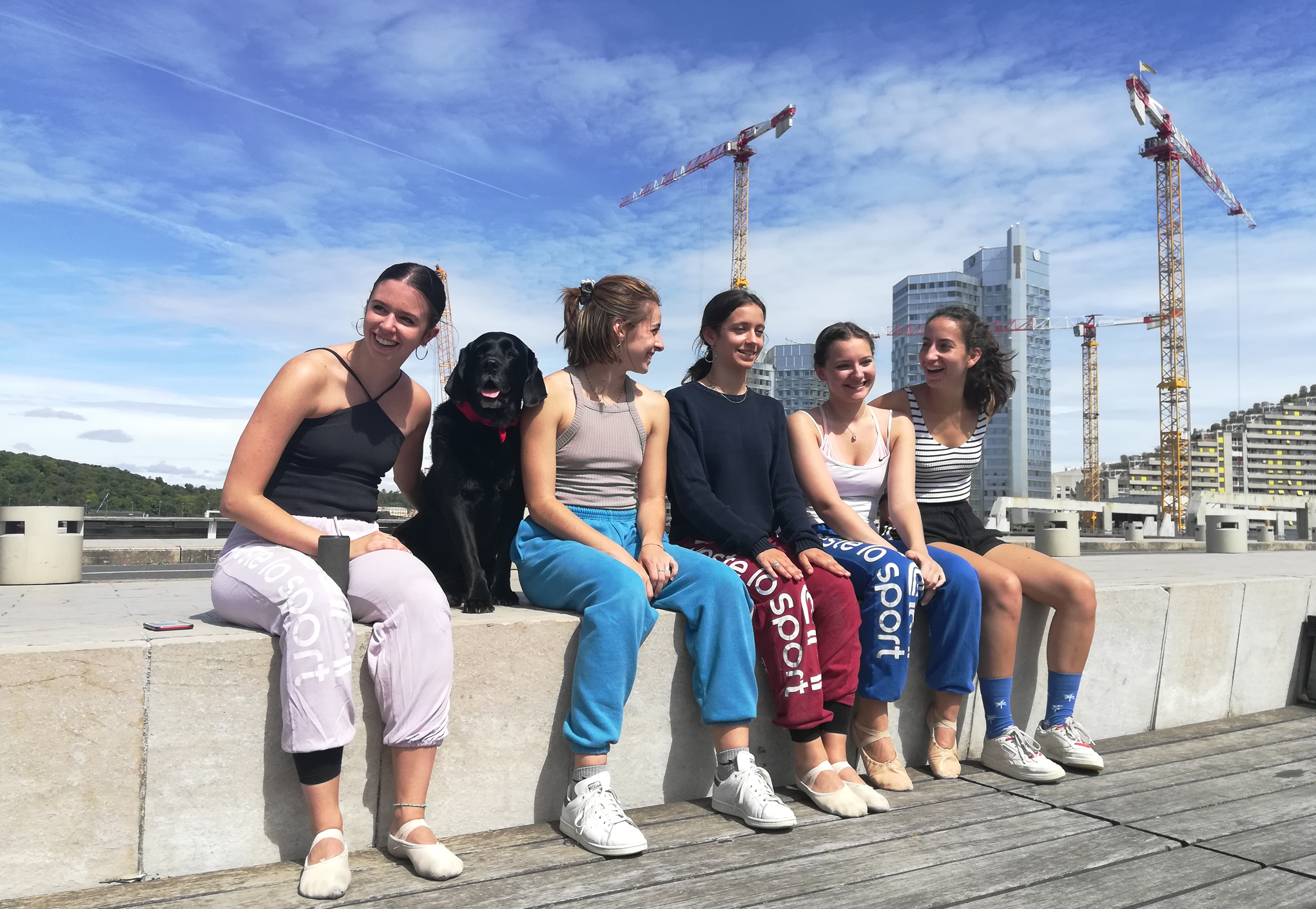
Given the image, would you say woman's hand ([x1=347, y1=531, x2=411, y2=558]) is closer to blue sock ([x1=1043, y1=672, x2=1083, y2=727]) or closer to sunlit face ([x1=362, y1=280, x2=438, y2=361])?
sunlit face ([x1=362, y1=280, x2=438, y2=361])

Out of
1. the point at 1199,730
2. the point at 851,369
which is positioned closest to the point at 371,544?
the point at 851,369

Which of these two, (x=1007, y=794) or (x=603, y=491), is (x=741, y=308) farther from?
(x=1007, y=794)

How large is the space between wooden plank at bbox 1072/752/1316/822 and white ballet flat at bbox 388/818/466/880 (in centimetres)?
194

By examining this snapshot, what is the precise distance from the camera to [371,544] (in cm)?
253

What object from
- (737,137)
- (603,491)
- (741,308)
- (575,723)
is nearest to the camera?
(575,723)

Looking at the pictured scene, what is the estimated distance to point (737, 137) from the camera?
71.9 m

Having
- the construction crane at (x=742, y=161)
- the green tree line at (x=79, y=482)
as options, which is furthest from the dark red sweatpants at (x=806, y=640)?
the construction crane at (x=742, y=161)

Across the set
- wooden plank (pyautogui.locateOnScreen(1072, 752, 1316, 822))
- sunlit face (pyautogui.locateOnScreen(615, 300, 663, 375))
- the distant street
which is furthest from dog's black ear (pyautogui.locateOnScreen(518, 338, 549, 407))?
the distant street

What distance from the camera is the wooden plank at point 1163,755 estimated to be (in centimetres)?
302

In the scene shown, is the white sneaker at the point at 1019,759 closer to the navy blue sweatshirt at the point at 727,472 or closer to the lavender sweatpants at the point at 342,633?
the navy blue sweatshirt at the point at 727,472

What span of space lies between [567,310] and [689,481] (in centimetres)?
76

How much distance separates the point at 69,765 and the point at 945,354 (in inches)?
130

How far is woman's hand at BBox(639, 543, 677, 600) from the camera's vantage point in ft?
8.99

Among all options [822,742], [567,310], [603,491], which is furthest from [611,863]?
[567,310]
